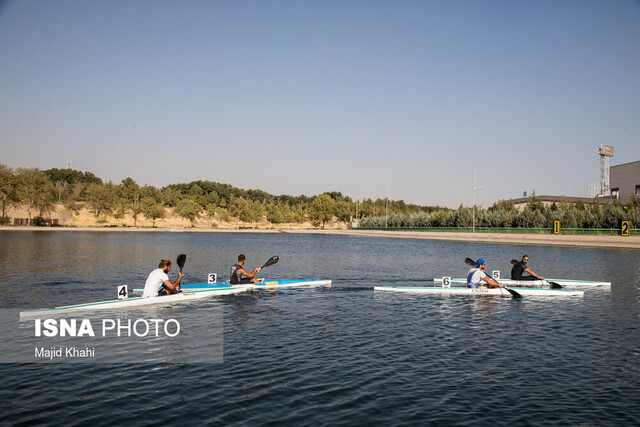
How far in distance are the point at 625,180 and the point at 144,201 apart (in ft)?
400

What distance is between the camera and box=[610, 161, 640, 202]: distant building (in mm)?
100312

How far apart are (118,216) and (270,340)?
12066 cm

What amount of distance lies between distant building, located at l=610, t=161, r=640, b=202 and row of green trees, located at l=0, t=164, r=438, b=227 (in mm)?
54860

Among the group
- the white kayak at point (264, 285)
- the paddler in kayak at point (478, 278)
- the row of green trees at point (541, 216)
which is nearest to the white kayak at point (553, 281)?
the paddler in kayak at point (478, 278)

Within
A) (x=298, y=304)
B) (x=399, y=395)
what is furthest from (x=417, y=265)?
(x=399, y=395)

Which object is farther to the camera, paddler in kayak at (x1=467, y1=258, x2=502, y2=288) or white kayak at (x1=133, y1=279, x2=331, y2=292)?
paddler in kayak at (x1=467, y1=258, x2=502, y2=288)

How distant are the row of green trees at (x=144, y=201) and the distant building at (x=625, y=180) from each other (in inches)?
2160

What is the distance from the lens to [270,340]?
13.5 metres

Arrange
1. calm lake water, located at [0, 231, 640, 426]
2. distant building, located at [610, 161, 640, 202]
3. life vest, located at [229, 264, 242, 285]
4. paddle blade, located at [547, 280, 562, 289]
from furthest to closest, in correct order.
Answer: distant building, located at [610, 161, 640, 202] → paddle blade, located at [547, 280, 562, 289] → life vest, located at [229, 264, 242, 285] → calm lake water, located at [0, 231, 640, 426]

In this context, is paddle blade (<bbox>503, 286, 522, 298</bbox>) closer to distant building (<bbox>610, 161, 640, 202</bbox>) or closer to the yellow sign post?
the yellow sign post

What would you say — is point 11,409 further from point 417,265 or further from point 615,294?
point 417,265

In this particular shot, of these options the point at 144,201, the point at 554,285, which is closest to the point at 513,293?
the point at 554,285

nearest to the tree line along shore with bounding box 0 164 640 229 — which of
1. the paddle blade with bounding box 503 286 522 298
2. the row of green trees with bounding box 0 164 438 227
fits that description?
the row of green trees with bounding box 0 164 438 227

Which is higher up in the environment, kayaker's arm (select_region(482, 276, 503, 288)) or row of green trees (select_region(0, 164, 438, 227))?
row of green trees (select_region(0, 164, 438, 227))
